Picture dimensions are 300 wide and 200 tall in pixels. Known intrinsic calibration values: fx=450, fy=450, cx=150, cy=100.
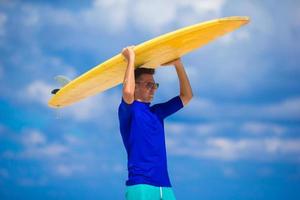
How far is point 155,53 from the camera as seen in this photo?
419 cm

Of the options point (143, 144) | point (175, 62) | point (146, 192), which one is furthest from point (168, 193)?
point (175, 62)

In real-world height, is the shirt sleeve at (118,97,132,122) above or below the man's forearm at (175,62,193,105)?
below

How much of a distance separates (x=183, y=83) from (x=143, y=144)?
3.34ft

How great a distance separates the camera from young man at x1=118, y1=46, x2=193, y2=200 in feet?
11.5

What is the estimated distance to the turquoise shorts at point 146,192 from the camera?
11.3 ft

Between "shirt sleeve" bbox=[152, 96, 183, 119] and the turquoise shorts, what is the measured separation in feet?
2.36

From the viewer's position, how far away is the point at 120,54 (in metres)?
4.05

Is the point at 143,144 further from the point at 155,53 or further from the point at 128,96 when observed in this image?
the point at 155,53

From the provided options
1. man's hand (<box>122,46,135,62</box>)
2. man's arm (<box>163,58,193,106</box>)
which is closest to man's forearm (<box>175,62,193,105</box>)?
man's arm (<box>163,58,193,106</box>)

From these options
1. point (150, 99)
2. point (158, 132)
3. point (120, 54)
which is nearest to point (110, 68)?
point (120, 54)

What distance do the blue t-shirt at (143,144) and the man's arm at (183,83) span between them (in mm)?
545

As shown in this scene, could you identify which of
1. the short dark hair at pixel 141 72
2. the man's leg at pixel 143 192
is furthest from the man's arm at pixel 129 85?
the man's leg at pixel 143 192

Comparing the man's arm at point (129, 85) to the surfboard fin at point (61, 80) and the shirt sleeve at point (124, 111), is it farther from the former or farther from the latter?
the surfboard fin at point (61, 80)

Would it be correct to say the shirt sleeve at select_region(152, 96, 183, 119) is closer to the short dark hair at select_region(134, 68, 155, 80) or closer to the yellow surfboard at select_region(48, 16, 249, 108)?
the short dark hair at select_region(134, 68, 155, 80)
